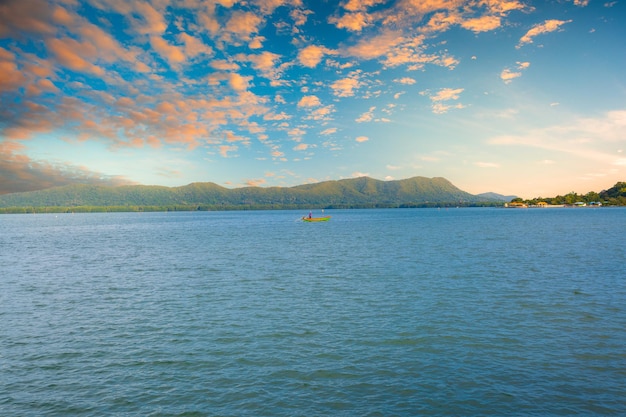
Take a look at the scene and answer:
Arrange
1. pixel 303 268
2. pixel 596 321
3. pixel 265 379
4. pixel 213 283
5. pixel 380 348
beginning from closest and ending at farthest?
pixel 265 379
pixel 380 348
pixel 596 321
pixel 213 283
pixel 303 268

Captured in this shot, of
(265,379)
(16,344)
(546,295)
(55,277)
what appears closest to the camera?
(265,379)

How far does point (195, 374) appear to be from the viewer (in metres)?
20.1

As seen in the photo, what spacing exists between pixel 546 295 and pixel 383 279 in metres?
16.8

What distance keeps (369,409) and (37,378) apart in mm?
17253

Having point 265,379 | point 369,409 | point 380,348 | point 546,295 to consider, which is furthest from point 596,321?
point 265,379

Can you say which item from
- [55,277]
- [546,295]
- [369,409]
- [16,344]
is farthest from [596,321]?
[55,277]

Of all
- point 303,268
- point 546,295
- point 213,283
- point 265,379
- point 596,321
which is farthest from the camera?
point 303,268

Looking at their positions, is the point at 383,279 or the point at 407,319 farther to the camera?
the point at 383,279

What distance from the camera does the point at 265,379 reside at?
1939 cm

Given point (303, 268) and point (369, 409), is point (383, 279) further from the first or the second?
point (369, 409)

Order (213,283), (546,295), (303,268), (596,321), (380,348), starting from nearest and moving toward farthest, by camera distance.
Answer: (380,348) < (596,321) < (546,295) < (213,283) < (303,268)

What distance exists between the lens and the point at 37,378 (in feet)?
65.1

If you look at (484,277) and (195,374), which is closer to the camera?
(195,374)

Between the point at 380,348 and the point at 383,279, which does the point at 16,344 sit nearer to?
the point at 380,348
